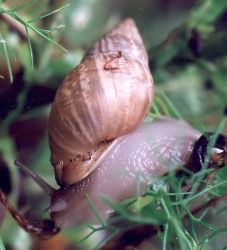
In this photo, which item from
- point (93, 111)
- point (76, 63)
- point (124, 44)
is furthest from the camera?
point (76, 63)

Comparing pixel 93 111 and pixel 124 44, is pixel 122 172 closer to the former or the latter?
pixel 93 111

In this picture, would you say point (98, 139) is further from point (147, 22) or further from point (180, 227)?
point (147, 22)

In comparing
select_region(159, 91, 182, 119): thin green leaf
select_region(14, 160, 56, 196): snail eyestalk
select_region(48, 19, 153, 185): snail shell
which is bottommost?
select_region(159, 91, 182, 119): thin green leaf

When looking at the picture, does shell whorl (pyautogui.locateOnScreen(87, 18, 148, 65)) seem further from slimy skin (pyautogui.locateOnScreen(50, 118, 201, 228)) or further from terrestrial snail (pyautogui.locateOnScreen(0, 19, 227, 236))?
slimy skin (pyautogui.locateOnScreen(50, 118, 201, 228))

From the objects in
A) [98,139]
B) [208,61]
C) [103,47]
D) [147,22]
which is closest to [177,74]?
[208,61]

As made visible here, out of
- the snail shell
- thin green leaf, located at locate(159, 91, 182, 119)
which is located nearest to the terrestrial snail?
the snail shell

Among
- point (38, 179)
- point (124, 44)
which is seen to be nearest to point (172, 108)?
point (124, 44)

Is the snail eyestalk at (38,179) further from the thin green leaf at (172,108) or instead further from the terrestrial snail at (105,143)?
the thin green leaf at (172,108)
